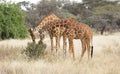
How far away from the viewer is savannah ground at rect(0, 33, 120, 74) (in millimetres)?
9227

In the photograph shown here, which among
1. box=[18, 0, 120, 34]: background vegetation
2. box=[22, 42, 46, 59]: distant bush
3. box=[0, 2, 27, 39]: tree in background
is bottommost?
box=[18, 0, 120, 34]: background vegetation

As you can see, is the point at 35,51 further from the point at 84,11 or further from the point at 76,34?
the point at 84,11

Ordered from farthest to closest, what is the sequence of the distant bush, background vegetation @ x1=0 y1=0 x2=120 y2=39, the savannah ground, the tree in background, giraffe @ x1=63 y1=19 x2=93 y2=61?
1. background vegetation @ x1=0 y1=0 x2=120 y2=39
2. the tree in background
3. giraffe @ x1=63 y1=19 x2=93 y2=61
4. the distant bush
5. the savannah ground

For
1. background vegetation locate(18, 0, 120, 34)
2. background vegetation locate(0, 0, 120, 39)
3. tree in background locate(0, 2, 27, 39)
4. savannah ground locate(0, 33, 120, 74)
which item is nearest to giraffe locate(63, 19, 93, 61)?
savannah ground locate(0, 33, 120, 74)

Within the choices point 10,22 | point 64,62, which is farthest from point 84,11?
point 64,62

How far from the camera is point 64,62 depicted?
450 inches

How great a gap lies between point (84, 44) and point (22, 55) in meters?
2.26

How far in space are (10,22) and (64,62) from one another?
14.4m

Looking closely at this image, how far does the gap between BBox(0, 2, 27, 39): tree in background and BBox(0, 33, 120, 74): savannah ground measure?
7.18m

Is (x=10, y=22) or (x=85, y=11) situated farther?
(x=85, y=11)

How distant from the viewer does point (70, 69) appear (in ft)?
31.7

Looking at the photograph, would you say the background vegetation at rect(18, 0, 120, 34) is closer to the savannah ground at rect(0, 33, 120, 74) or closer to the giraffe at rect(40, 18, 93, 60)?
the savannah ground at rect(0, 33, 120, 74)

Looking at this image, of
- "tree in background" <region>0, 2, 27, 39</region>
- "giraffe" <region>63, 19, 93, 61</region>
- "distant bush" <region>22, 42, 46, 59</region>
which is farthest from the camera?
"tree in background" <region>0, 2, 27, 39</region>

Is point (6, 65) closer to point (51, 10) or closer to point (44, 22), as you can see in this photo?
point (44, 22)
